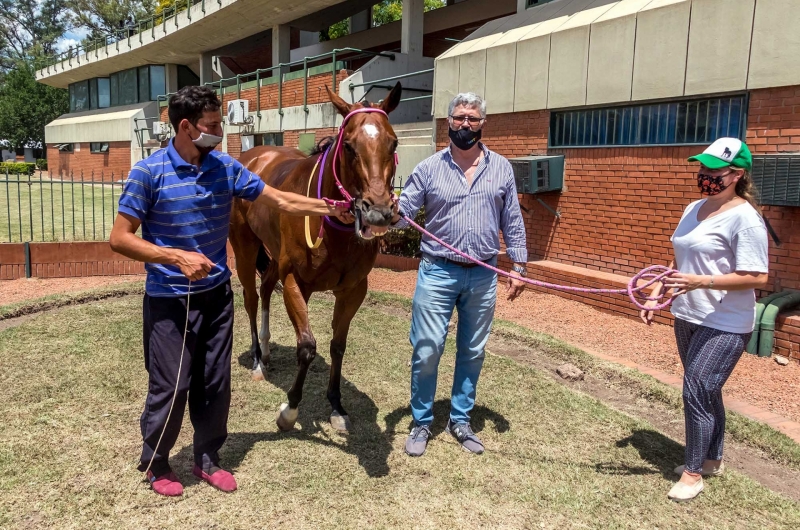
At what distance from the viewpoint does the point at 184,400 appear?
3.25 metres

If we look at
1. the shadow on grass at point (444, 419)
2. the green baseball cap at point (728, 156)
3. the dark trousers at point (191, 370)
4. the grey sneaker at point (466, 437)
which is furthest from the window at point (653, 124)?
the dark trousers at point (191, 370)

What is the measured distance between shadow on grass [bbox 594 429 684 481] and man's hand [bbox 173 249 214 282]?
2649 mm

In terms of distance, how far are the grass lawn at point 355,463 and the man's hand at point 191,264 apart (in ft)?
4.14

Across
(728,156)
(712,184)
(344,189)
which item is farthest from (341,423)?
(728,156)

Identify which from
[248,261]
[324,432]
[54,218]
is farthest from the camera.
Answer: [54,218]

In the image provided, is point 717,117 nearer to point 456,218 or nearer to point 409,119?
point 456,218

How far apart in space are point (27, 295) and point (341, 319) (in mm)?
5820

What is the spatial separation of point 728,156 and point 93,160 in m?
38.9

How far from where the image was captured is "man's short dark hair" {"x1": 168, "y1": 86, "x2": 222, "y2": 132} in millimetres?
3000

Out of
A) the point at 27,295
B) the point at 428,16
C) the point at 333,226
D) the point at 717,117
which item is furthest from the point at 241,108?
the point at 333,226

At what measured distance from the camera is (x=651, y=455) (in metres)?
3.90

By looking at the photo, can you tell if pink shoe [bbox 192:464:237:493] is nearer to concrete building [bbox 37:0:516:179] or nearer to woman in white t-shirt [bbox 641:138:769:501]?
woman in white t-shirt [bbox 641:138:769:501]

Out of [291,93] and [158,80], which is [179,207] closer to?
[291,93]

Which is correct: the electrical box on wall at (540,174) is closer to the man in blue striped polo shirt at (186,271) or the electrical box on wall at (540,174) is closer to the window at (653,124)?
the window at (653,124)
